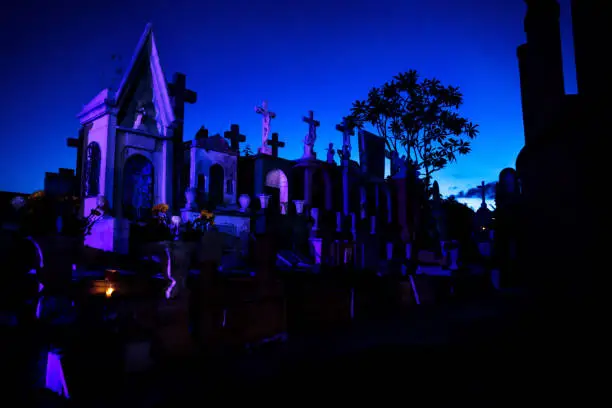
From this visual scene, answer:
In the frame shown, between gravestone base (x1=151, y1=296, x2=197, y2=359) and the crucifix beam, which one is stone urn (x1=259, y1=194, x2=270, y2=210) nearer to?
the crucifix beam

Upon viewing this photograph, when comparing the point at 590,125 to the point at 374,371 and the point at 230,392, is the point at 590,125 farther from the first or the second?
the point at 230,392

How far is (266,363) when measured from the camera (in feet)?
13.3

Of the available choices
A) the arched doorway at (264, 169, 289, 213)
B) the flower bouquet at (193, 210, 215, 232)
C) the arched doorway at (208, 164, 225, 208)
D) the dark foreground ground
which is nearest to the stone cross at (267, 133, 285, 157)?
the arched doorway at (264, 169, 289, 213)

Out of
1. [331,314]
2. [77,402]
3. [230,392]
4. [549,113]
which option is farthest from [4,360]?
[549,113]

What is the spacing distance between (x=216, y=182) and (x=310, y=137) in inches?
196

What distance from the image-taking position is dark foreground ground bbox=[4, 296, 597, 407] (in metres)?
3.02

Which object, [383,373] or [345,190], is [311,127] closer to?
[345,190]

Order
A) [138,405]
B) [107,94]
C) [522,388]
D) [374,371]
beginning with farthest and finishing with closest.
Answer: [107,94]
[374,371]
[522,388]
[138,405]

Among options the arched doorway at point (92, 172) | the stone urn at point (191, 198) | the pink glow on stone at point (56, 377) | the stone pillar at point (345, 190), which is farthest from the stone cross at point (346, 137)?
the pink glow on stone at point (56, 377)

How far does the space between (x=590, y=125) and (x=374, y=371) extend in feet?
12.6

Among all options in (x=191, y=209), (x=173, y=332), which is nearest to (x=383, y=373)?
(x=173, y=332)

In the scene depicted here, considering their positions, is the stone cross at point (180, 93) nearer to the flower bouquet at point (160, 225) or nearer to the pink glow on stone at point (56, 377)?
the flower bouquet at point (160, 225)

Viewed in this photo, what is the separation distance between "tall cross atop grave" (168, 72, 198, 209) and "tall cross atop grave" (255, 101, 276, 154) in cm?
299

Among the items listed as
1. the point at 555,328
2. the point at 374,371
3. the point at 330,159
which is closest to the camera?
the point at 374,371
